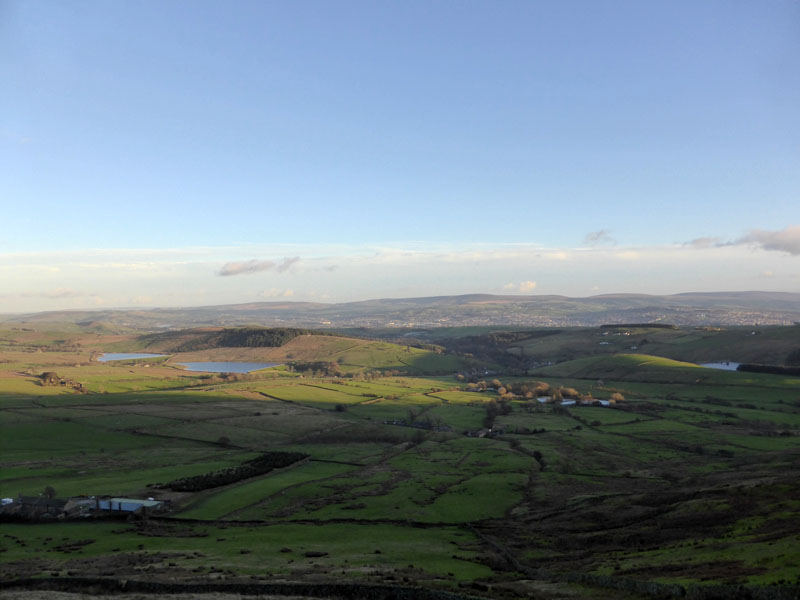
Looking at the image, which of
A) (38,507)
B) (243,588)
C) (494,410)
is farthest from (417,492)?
(494,410)

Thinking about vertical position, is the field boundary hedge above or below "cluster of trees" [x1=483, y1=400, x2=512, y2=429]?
above

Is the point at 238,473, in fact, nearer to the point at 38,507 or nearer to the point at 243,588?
the point at 38,507

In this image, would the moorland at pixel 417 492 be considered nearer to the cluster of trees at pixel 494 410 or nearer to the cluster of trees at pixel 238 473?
the cluster of trees at pixel 238 473

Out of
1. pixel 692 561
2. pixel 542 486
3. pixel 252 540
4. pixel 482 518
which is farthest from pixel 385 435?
pixel 692 561

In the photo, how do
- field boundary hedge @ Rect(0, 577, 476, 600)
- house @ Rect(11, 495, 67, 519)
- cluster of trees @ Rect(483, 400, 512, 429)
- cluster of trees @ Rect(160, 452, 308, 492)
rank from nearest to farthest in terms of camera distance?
field boundary hedge @ Rect(0, 577, 476, 600), house @ Rect(11, 495, 67, 519), cluster of trees @ Rect(160, 452, 308, 492), cluster of trees @ Rect(483, 400, 512, 429)

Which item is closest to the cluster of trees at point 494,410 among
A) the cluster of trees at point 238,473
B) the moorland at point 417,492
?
the moorland at point 417,492

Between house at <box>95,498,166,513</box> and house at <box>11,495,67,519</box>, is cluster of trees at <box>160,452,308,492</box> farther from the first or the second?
house at <box>11,495,67,519</box>

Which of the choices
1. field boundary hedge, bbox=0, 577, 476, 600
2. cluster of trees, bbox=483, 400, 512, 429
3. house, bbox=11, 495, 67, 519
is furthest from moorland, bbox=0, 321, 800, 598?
cluster of trees, bbox=483, 400, 512, 429
